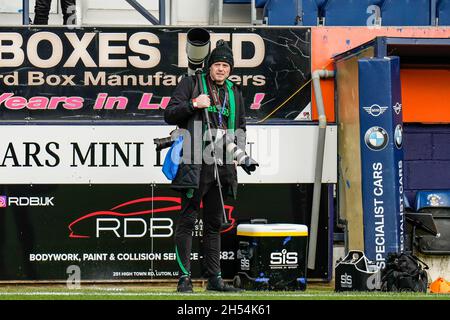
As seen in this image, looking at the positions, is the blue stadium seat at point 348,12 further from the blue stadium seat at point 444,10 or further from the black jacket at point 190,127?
the black jacket at point 190,127

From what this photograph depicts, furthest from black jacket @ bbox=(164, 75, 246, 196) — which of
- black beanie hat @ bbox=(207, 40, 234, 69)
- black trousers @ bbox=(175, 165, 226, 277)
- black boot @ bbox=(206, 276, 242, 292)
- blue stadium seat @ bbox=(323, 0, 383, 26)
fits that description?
blue stadium seat @ bbox=(323, 0, 383, 26)

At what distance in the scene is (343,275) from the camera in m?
11.0

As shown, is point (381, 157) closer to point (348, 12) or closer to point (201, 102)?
point (201, 102)

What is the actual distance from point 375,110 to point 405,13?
3267 mm

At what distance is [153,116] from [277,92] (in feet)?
4.04

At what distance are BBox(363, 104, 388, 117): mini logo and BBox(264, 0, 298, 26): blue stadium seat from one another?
250cm

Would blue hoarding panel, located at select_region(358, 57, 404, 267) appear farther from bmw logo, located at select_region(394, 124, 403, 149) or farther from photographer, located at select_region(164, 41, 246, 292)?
photographer, located at select_region(164, 41, 246, 292)

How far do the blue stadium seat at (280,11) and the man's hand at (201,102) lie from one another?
3959 mm

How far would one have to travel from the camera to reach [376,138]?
1152 centimetres

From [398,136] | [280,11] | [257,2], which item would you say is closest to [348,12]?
[280,11]

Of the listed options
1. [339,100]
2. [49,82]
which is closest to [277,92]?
[339,100]

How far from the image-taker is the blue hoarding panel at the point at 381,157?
1140 cm

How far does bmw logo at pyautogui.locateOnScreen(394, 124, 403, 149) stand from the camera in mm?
11516
